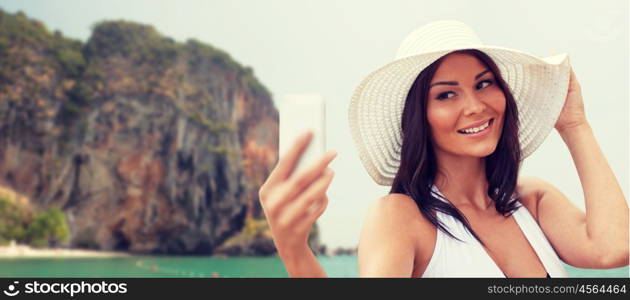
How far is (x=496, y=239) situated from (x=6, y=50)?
97.1 ft

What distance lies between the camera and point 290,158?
640mm

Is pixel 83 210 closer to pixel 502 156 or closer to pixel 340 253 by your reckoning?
pixel 340 253

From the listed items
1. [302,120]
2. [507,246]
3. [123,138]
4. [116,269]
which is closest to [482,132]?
[507,246]

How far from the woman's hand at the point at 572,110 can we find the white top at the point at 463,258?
0.90ft

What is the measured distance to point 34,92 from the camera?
26062 millimetres

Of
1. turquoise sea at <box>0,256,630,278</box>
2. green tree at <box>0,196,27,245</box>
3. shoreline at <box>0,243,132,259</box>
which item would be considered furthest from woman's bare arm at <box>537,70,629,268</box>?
green tree at <box>0,196,27,245</box>

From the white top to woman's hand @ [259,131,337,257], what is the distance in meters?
0.43

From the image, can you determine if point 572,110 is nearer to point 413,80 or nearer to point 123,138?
point 413,80

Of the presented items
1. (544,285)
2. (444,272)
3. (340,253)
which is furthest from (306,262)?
(340,253)

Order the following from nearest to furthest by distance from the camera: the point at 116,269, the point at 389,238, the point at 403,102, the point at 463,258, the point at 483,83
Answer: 1. the point at 389,238
2. the point at 463,258
3. the point at 483,83
4. the point at 403,102
5. the point at 116,269

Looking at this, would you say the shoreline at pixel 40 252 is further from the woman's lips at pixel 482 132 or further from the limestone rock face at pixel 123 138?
the woman's lips at pixel 482 132

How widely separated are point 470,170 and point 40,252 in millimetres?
25062

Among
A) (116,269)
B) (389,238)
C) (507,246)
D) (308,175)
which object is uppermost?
(308,175)

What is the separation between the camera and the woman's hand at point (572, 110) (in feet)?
3.97
